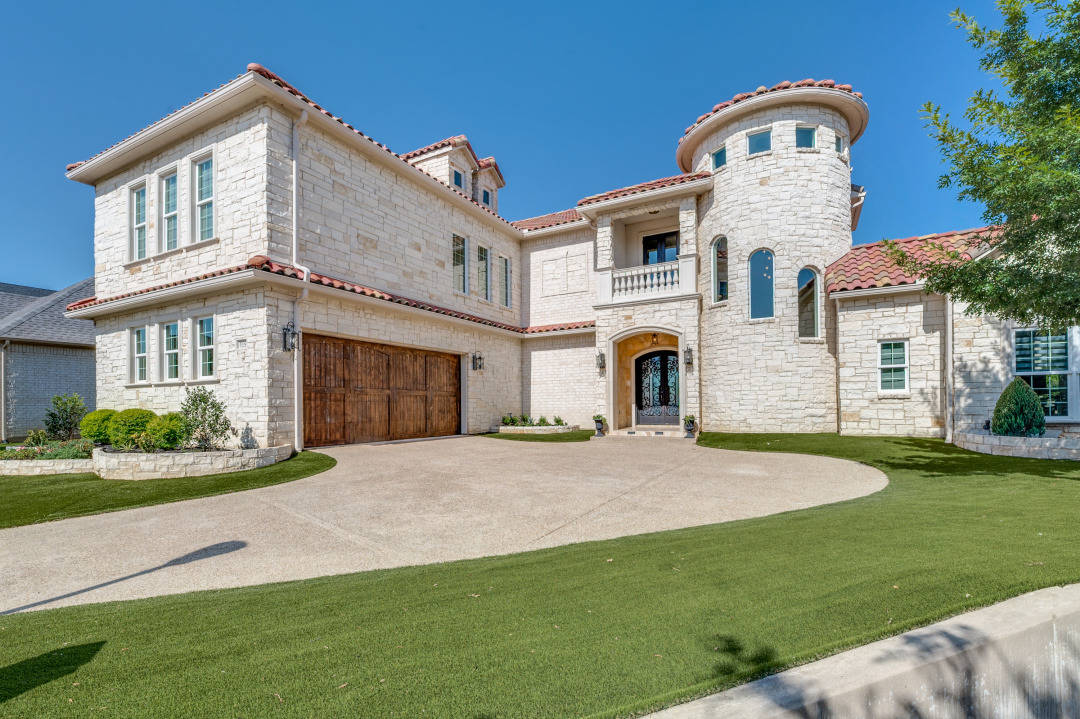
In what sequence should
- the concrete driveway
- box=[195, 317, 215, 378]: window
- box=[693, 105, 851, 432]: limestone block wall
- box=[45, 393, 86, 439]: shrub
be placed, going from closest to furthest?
the concrete driveway
box=[195, 317, 215, 378]: window
box=[693, 105, 851, 432]: limestone block wall
box=[45, 393, 86, 439]: shrub

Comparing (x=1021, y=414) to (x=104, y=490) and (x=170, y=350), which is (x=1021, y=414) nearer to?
(x=104, y=490)

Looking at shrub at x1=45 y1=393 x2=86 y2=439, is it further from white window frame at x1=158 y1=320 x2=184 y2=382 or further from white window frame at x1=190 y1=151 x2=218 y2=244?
white window frame at x1=190 y1=151 x2=218 y2=244

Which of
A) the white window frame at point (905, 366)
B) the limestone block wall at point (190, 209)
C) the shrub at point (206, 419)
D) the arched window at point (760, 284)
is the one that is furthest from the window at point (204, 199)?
the white window frame at point (905, 366)

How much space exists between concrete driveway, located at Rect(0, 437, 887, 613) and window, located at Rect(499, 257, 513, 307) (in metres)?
9.68

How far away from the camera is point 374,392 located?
12.8 metres

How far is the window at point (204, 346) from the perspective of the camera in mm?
10836

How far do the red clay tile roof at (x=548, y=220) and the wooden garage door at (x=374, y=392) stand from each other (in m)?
6.29

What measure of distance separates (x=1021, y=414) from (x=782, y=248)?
637 cm

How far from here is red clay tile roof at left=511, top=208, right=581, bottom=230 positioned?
60.0ft

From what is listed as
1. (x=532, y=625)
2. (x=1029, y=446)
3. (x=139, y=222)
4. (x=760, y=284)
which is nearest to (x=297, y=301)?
(x=139, y=222)

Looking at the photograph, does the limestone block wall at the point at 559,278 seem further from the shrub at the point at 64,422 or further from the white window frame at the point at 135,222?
the shrub at the point at 64,422

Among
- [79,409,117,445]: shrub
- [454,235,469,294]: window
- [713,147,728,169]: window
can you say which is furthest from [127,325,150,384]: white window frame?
[713,147,728,169]: window

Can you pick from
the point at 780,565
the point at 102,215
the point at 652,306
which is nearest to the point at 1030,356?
the point at 652,306

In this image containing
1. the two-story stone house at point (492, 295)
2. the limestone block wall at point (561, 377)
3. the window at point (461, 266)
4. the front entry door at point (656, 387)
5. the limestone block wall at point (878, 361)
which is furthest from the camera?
the limestone block wall at point (561, 377)
